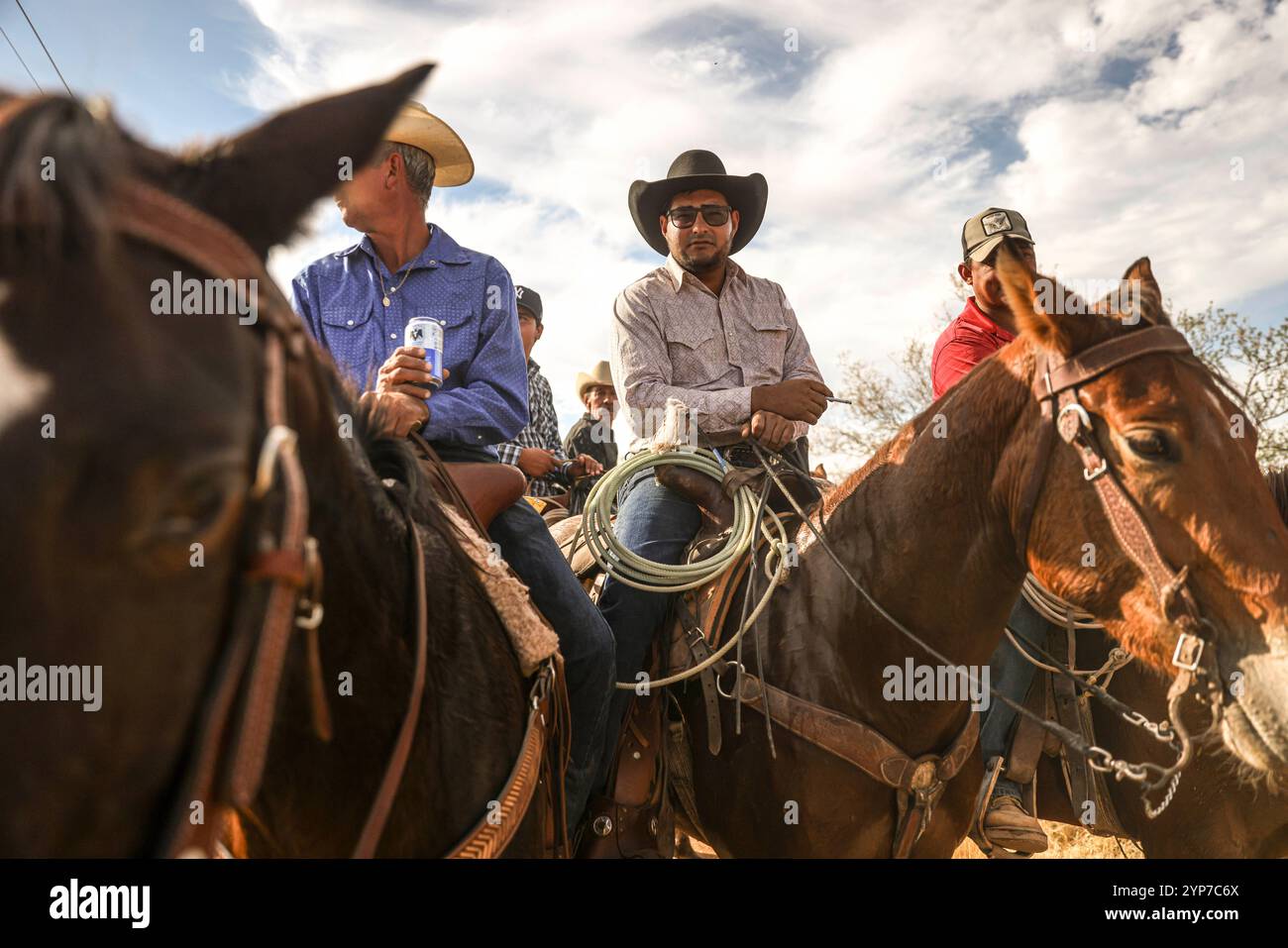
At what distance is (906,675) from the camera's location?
3297mm

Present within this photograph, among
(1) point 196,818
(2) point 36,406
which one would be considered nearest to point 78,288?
(2) point 36,406

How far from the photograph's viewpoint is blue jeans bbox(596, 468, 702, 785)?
3445 mm

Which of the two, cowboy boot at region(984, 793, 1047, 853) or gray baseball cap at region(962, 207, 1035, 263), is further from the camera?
gray baseball cap at region(962, 207, 1035, 263)

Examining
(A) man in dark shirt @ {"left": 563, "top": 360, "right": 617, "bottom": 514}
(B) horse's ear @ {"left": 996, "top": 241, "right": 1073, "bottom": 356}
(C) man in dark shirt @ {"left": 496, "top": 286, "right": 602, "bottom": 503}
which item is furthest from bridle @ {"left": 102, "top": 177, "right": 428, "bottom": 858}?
(A) man in dark shirt @ {"left": 563, "top": 360, "right": 617, "bottom": 514}

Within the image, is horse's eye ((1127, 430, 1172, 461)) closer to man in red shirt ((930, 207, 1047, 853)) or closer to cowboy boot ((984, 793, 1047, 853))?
man in red shirt ((930, 207, 1047, 853))

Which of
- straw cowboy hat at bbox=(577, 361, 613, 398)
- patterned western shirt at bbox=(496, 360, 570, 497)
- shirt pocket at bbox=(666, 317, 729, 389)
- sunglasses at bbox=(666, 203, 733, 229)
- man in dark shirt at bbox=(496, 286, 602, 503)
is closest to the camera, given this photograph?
shirt pocket at bbox=(666, 317, 729, 389)

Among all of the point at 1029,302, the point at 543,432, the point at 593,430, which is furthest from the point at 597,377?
the point at 1029,302

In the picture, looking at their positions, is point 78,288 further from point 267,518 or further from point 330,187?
point 330,187

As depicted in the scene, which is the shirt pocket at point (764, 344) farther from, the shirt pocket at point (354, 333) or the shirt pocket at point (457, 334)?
the shirt pocket at point (354, 333)

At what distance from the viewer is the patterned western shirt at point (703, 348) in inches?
160

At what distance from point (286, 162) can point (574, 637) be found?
1.82 meters

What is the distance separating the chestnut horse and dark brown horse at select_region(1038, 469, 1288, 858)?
1.19 m

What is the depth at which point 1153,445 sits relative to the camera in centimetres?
270
